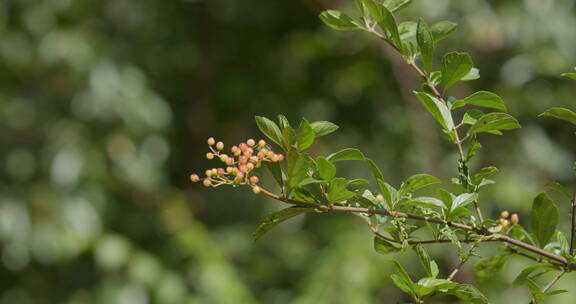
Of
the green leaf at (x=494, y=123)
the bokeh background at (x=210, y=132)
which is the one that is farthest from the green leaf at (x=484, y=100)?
the bokeh background at (x=210, y=132)

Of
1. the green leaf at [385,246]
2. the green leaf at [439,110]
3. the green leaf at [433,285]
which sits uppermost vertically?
the green leaf at [439,110]

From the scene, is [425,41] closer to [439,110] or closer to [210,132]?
[439,110]

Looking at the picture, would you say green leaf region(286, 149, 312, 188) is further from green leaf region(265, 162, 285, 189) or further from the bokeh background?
the bokeh background

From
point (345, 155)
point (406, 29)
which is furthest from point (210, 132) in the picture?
point (345, 155)

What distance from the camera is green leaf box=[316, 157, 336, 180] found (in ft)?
1.77

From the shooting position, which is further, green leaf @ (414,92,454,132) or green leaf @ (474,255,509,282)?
green leaf @ (474,255,509,282)

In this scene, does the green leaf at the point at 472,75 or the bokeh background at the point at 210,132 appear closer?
the green leaf at the point at 472,75

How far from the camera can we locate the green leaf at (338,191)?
1.77 feet

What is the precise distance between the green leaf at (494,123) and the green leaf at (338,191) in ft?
0.41

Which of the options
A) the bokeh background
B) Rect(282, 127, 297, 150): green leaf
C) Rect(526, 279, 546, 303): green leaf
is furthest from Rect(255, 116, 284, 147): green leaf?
the bokeh background

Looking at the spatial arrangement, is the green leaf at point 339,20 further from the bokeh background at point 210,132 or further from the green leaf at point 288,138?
the bokeh background at point 210,132

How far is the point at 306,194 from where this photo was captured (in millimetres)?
565

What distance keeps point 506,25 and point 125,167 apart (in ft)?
4.33

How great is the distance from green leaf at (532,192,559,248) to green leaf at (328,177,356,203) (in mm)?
166
